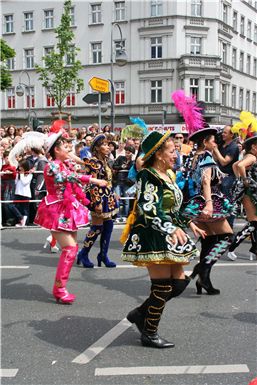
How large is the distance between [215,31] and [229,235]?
4173 cm

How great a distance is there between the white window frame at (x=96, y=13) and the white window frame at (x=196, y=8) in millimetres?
8078

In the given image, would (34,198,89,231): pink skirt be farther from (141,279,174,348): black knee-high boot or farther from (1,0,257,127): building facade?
(1,0,257,127): building facade

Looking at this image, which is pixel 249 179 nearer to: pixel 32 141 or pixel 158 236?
pixel 32 141

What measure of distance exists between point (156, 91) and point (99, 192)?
3831 cm

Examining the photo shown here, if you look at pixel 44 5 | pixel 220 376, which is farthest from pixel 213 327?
pixel 44 5

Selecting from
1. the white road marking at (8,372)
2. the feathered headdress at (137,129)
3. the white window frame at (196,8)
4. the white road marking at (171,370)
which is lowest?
the white road marking at (8,372)

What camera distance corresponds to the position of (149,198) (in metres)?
3.85

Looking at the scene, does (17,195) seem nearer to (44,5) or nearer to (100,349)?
(100,349)

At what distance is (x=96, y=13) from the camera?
145ft

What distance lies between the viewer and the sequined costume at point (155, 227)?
151 inches

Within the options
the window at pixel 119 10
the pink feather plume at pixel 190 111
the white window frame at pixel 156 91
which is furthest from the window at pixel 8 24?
the pink feather plume at pixel 190 111

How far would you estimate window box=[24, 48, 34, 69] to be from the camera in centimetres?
4856

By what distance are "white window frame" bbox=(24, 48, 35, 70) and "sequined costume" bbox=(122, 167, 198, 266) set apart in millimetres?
46943

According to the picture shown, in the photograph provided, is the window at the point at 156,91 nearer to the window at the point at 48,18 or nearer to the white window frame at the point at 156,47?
the white window frame at the point at 156,47
